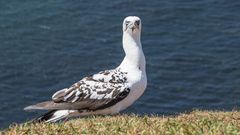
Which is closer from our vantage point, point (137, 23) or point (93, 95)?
point (93, 95)

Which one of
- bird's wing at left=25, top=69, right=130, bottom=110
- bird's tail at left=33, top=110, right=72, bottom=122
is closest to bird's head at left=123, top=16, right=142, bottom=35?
bird's wing at left=25, top=69, right=130, bottom=110

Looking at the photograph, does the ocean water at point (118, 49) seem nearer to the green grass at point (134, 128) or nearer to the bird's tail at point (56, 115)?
the bird's tail at point (56, 115)

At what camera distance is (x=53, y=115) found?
18.5 metres

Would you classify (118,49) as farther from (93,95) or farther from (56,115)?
(56,115)

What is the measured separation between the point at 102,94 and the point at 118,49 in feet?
98.0

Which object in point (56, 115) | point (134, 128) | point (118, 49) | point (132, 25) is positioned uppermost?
point (132, 25)

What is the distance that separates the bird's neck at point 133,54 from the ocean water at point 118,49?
22769 millimetres

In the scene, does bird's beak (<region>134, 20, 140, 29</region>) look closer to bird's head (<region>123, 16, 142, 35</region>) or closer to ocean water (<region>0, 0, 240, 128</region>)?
bird's head (<region>123, 16, 142, 35</region>)

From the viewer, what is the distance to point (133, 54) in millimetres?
19141

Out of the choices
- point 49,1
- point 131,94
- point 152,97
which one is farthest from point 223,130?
point 49,1

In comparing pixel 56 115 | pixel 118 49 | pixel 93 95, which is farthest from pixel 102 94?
pixel 118 49

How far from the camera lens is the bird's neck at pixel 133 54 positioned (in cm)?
1898

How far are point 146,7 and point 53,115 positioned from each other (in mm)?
35653

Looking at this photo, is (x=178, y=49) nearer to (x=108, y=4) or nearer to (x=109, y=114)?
(x=108, y=4)
